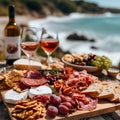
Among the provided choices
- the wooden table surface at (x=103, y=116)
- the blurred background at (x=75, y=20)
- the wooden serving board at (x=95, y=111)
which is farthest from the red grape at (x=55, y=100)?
the blurred background at (x=75, y=20)

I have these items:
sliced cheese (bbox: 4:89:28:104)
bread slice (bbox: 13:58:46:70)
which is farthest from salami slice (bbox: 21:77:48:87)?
bread slice (bbox: 13:58:46:70)

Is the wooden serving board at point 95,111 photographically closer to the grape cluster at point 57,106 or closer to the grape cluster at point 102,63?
the grape cluster at point 57,106

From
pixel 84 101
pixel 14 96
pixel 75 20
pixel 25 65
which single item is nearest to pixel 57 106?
pixel 84 101

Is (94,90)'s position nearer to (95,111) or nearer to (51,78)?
(95,111)

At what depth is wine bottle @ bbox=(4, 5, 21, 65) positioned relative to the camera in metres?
2.84

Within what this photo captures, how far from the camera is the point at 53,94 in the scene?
2.05 metres

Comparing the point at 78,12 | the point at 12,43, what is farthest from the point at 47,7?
the point at 12,43

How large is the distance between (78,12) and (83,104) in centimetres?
4832

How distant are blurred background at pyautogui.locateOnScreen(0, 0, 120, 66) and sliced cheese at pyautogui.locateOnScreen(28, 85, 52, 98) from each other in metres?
15.7

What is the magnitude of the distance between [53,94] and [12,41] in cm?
96

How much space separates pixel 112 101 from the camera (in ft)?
6.89

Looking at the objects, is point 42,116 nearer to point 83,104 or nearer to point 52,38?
point 83,104

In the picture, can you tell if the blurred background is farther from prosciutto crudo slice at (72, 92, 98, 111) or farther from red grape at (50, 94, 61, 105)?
red grape at (50, 94, 61, 105)

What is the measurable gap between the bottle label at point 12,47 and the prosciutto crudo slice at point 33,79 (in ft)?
1.71
